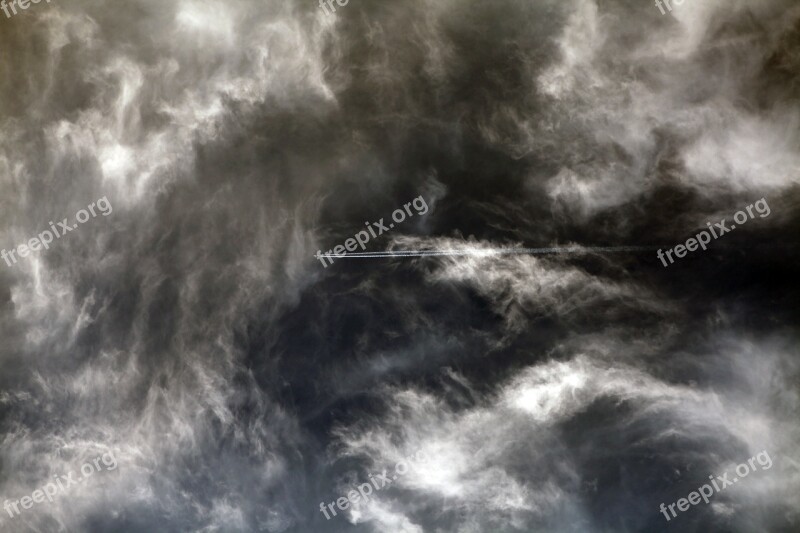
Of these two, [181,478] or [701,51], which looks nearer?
[701,51]

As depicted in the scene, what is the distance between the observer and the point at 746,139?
116 feet

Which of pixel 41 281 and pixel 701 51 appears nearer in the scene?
pixel 701 51

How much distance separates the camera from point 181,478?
3912cm

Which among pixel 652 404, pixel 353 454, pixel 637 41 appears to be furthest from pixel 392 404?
pixel 637 41

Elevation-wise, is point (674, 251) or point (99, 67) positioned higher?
point (99, 67)

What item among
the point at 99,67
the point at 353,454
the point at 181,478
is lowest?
the point at 353,454

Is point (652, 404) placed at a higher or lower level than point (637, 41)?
lower

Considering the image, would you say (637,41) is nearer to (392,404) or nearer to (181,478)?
(392,404)

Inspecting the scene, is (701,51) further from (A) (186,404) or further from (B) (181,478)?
(B) (181,478)

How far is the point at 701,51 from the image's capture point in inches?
1417

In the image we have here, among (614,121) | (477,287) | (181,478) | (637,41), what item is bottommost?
(181,478)

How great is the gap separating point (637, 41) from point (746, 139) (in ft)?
30.9

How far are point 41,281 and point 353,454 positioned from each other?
25.5m

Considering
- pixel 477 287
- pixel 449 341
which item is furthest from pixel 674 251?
pixel 449 341
